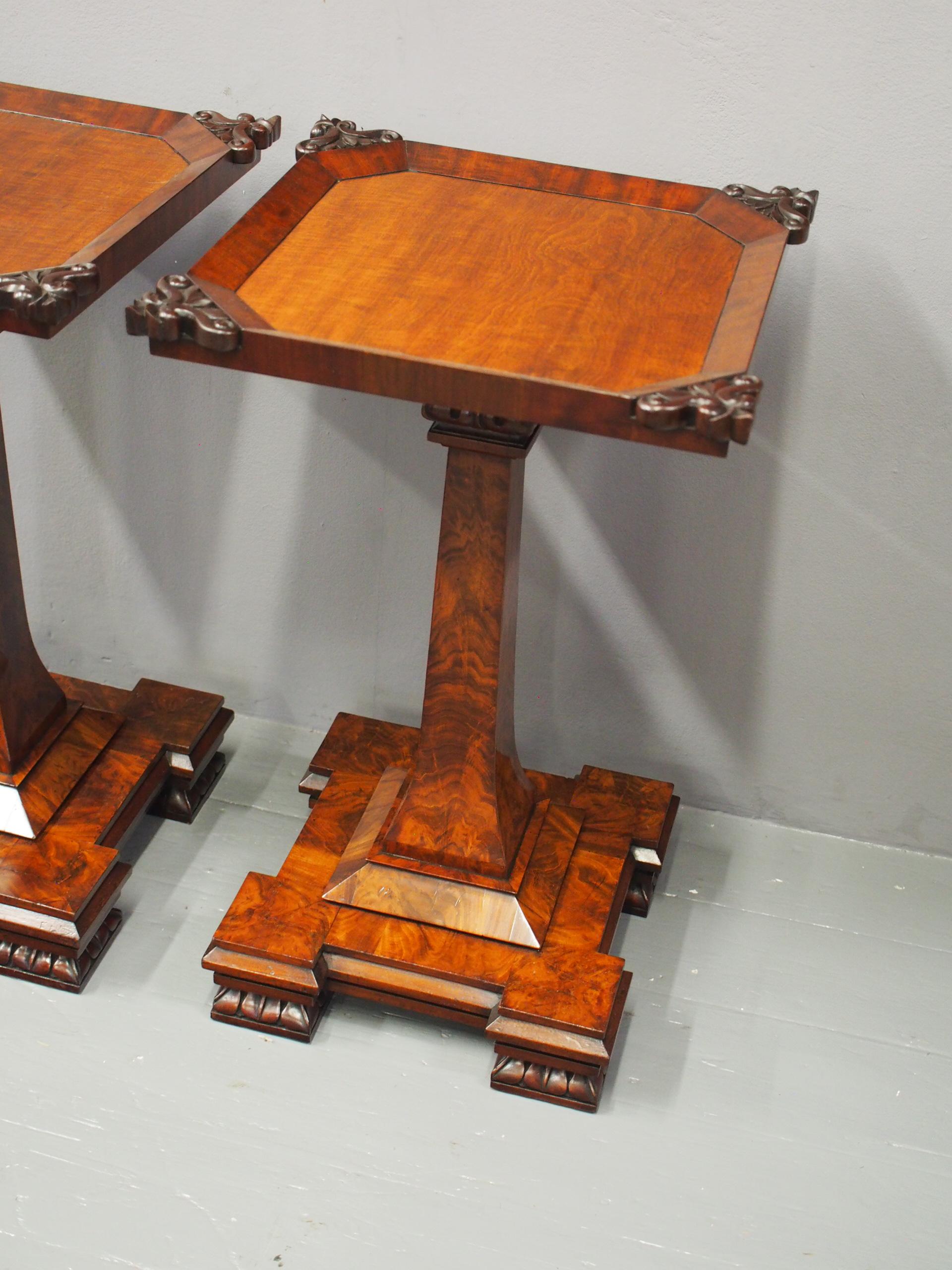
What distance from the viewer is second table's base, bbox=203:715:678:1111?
170 cm

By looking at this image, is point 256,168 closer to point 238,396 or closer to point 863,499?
point 238,396

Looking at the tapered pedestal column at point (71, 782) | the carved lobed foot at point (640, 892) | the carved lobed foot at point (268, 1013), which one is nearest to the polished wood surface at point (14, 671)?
the tapered pedestal column at point (71, 782)

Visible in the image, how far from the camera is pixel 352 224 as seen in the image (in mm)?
1569

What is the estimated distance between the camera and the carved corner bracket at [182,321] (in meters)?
1.29

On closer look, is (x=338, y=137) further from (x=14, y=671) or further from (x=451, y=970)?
(x=451, y=970)

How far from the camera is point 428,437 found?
5.25 ft

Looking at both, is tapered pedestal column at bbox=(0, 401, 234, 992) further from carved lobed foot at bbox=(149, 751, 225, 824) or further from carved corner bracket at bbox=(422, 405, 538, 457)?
carved corner bracket at bbox=(422, 405, 538, 457)

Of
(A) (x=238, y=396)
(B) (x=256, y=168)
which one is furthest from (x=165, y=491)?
(B) (x=256, y=168)

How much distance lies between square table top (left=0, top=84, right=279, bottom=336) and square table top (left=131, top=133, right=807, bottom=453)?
0.10 metres

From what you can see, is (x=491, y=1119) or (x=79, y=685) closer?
(x=491, y=1119)

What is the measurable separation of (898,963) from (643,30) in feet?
4.26

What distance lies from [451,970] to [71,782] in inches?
24.3

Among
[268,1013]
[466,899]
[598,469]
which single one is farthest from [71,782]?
[598,469]

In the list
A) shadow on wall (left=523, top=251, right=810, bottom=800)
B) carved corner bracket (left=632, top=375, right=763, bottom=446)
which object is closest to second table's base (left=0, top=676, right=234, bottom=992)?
shadow on wall (left=523, top=251, right=810, bottom=800)
